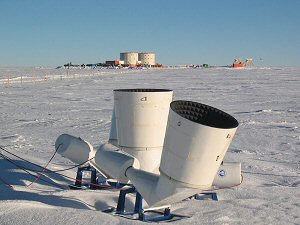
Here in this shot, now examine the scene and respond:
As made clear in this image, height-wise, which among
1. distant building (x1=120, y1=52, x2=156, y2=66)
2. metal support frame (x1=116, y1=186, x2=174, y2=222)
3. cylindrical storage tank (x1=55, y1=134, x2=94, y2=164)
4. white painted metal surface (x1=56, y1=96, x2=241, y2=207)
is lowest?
metal support frame (x1=116, y1=186, x2=174, y2=222)

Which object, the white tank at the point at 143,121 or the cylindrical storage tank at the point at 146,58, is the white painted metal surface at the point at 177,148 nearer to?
the white tank at the point at 143,121

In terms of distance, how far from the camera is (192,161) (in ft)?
9.86

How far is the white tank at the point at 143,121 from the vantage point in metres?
4.10

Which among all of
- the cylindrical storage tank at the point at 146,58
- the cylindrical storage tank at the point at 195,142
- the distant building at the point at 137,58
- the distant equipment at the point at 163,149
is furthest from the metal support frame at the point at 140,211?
the cylindrical storage tank at the point at 146,58

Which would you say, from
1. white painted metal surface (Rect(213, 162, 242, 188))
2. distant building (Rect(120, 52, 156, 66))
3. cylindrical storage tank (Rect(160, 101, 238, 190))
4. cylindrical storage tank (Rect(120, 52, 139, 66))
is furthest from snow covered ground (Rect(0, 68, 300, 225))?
cylindrical storage tank (Rect(120, 52, 139, 66))

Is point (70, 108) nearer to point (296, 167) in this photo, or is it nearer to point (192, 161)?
point (296, 167)

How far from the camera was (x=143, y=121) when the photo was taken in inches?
163

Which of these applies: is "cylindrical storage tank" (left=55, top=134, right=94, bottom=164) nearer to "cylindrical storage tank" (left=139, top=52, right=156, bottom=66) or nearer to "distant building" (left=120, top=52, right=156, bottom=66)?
"distant building" (left=120, top=52, right=156, bottom=66)

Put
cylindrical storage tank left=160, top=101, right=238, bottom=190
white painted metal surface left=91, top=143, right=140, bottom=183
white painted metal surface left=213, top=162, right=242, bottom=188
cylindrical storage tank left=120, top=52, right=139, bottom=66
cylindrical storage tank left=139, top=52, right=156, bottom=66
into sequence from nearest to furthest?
cylindrical storage tank left=160, top=101, right=238, bottom=190 → white painted metal surface left=91, top=143, right=140, bottom=183 → white painted metal surface left=213, top=162, right=242, bottom=188 → cylindrical storage tank left=120, top=52, right=139, bottom=66 → cylindrical storage tank left=139, top=52, right=156, bottom=66

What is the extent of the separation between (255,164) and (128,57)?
405 feet

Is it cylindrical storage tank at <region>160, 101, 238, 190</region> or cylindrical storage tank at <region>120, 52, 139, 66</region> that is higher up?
cylindrical storage tank at <region>120, 52, 139, 66</region>

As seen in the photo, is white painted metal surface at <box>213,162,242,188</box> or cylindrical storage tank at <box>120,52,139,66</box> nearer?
white painted metal surface at <box>213,162,242,188</box>

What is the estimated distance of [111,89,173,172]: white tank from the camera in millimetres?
4102

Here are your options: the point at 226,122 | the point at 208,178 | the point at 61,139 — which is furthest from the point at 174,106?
the point at 61,139
